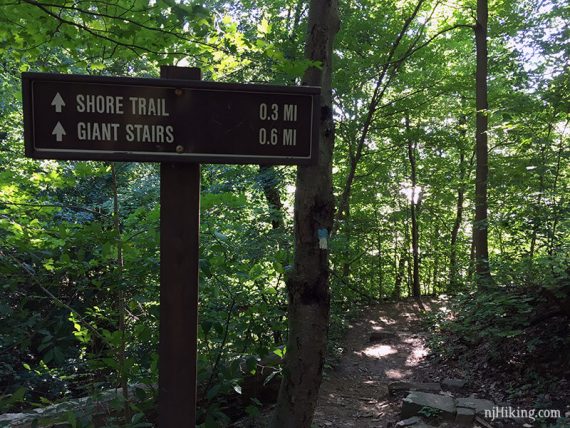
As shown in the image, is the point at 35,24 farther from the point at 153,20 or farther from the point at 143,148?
the point at 143,148

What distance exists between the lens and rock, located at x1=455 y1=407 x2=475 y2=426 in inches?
175

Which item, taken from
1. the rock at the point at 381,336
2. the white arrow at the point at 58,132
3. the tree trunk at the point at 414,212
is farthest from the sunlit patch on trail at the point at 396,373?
the tree trunk at the point at 414,212

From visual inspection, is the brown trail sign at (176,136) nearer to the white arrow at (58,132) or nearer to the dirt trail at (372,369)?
the white arrow at (58,132)

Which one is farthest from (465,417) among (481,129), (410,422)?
(481,129)

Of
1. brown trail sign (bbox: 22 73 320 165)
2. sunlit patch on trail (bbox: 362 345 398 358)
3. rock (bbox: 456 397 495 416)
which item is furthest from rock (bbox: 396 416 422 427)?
sunlit patch on trail (bbox: 362 345 398 358)

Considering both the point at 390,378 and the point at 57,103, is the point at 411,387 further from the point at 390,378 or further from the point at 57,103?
the point at 57,103

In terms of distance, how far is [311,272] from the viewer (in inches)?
123

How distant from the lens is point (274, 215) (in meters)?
7.61

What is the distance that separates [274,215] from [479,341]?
3.91 metres

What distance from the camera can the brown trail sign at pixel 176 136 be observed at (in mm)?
1811

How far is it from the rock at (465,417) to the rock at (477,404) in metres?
0.12

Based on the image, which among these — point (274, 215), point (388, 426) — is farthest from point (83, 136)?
point (274, 215)
